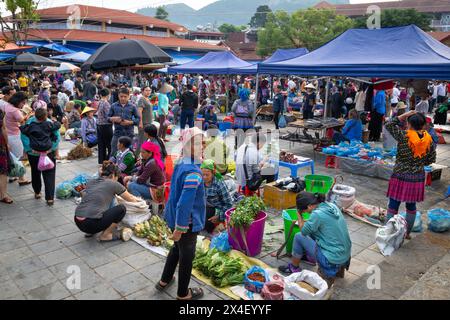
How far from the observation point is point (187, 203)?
10.6ft

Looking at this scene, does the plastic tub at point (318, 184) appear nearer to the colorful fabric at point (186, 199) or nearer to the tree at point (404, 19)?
the colorful fabric at point (186, 199)

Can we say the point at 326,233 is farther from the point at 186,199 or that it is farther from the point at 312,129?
the point at 312,129

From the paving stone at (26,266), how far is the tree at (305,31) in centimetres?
4741

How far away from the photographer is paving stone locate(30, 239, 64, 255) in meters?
4.66

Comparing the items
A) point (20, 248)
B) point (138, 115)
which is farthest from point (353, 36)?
point (20, 248)

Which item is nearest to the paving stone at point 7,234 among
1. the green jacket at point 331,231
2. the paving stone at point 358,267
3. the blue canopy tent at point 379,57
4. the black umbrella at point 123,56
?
the black umbrella at point 123,56

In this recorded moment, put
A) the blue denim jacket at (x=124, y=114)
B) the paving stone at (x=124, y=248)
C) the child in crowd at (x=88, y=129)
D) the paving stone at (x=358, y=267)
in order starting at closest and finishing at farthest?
the paving stone at (x=358, y=267) < the paving stone at (x=124, y=248) < the blue denim jacket at (x=124, y=114) < the child in crowd at (x=88, y=129)

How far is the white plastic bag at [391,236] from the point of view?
474cm

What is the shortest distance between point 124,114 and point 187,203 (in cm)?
474

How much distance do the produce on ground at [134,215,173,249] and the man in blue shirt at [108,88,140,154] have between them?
2819 millimetres

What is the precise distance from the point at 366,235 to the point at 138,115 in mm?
4948

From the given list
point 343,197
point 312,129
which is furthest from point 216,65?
point 343,197
